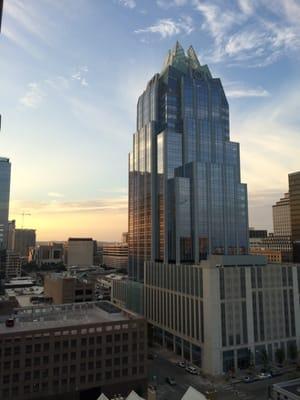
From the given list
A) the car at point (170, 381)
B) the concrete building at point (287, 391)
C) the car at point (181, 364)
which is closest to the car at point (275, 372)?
the concrete building at point (287, 391)

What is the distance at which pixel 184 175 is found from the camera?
540 ft

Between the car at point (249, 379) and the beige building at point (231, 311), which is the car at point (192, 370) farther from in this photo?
the car at point (249, 379)

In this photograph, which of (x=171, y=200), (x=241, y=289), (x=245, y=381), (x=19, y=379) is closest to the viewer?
(x=19, y=379)

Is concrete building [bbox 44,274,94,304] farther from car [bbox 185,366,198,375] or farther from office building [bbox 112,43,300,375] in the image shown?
car [bbox 185,366,198,375]

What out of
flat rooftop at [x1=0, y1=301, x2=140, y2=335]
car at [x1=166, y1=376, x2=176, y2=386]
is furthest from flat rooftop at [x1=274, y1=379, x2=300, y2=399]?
flat rooftop at [x1=0, y1=301, x2=140, y2=335]

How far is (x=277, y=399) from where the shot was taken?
69.4 m

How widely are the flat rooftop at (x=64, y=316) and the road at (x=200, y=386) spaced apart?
17.6 m

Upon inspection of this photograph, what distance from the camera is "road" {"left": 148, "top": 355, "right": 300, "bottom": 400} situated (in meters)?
79.1

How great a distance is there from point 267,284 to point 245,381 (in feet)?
95.7

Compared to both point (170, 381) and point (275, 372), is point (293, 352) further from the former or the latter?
point (170, 381)

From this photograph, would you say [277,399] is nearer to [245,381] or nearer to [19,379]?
[245,381]

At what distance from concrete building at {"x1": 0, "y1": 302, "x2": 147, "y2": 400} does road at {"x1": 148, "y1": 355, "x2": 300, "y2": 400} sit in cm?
657

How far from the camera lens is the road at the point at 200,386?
259 feet

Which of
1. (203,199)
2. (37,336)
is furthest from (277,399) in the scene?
(203,199)
